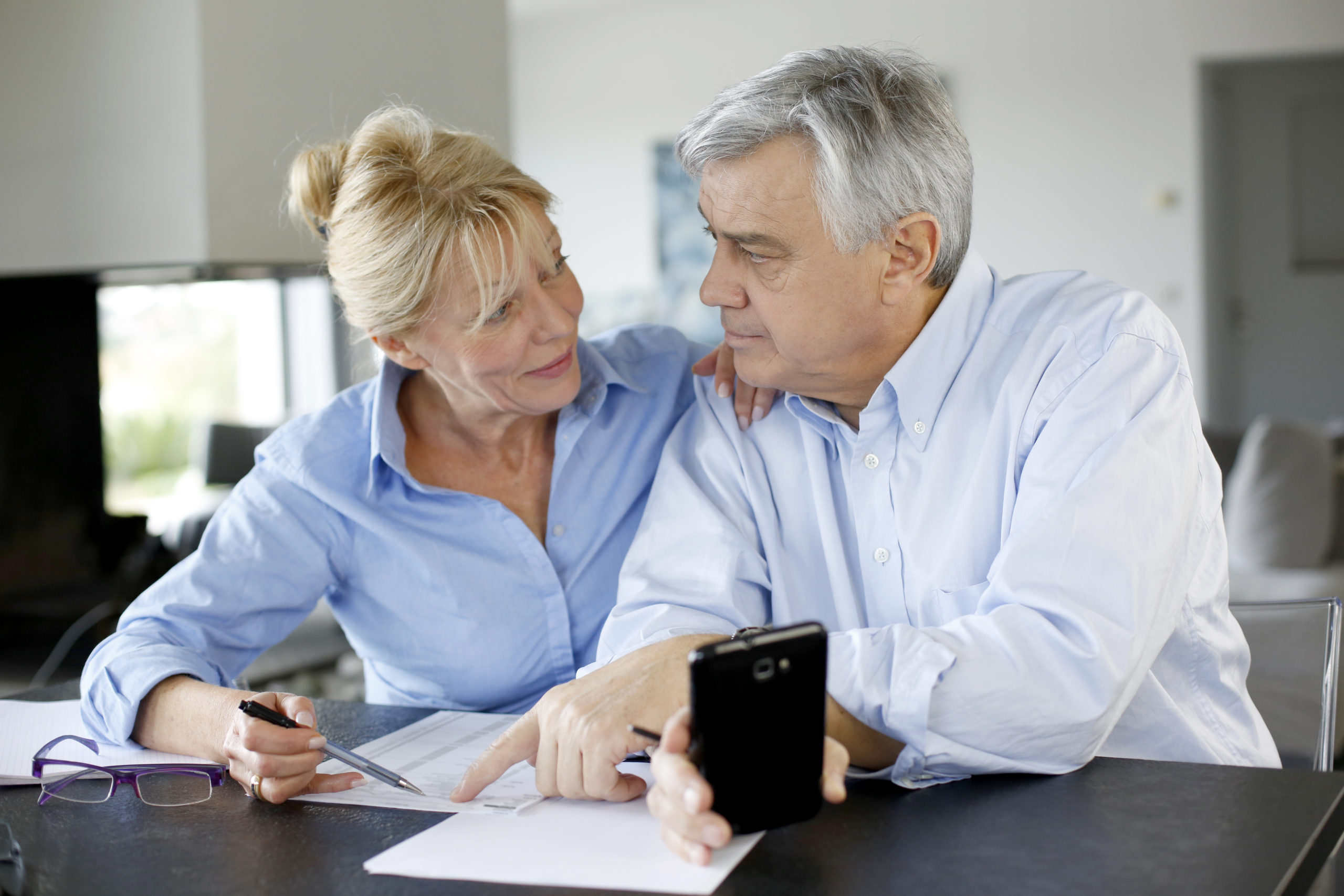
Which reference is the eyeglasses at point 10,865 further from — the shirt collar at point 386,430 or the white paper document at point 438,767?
the shirt collar at point 386,430

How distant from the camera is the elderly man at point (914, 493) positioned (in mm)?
1007

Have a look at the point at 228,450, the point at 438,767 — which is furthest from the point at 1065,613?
the point at 228,450

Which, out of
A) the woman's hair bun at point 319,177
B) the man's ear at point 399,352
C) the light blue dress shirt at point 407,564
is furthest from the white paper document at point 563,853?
the woman's hair bun at point 319,177

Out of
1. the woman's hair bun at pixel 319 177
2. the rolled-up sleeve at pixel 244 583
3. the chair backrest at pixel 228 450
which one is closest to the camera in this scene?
the rolled-up sleeve at pixel 244 583

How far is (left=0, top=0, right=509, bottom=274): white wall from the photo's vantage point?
1.89 metres

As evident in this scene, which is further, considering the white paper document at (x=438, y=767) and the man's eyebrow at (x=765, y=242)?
the man's eyebrow at (x=765, y=242)

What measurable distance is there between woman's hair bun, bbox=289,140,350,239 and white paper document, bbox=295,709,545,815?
0.66m

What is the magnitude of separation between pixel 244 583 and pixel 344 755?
1.42 ft

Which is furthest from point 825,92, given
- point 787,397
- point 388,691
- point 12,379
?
point 12,379

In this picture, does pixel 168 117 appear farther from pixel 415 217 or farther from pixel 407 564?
pixel 407 564

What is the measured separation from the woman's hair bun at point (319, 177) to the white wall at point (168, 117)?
18.3 inches

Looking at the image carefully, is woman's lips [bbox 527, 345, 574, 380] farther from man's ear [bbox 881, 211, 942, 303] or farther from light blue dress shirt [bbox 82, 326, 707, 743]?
man's ear [bbox 881, 211, 942, 303]

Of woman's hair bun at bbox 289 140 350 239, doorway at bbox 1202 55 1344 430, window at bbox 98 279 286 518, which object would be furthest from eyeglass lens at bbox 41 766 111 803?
doorway at bbox 1202 55 1344 430

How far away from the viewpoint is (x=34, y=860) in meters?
0.94
